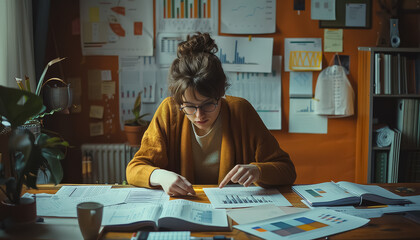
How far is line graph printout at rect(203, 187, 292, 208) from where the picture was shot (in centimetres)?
140

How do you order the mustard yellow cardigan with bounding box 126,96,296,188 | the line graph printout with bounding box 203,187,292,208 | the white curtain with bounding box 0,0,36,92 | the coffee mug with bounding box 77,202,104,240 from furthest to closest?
the white curtain with bounding box 0,0,36,92 → the mustard yellow cardigan with bounding box 126,96,296,188 → the line graph printout with bounding box 203,187,292,208 → the coffee mug with bounding box 77,202,104,240

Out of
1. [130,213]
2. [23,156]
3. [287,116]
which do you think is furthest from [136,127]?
[23,156]

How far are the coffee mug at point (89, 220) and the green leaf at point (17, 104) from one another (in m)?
0.31

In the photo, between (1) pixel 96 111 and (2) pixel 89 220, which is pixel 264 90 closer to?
(1) pixel 96 111

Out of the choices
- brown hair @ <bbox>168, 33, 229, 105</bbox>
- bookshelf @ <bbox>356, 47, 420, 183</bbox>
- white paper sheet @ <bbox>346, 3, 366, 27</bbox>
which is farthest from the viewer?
white paper sheet @ <bbox>346, 3, 366, 27</bbox>

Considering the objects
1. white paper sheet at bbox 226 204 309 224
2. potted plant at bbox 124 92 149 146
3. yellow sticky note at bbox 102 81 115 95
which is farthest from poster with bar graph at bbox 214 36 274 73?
white paper sheet at bbox 226 204 309 224

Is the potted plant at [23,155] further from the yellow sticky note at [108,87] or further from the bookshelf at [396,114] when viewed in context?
the bookshelf at [396,114]

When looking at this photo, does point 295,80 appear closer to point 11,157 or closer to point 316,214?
point 316,214

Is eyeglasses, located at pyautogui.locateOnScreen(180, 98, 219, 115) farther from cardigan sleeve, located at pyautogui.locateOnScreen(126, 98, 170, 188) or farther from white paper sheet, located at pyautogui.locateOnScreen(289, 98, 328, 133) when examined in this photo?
white paper sheet, located at pyautogui.locateOnScreen(289, 98, 328, 133)

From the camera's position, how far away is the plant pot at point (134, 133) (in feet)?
9.82

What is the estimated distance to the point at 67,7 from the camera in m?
3.15

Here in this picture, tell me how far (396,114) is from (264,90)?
1.00m

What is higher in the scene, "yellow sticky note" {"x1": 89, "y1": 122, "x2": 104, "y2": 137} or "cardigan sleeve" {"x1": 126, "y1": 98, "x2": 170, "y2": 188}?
"cardigan sleeve" {"x1": 126, "y1": 98, "x2": 170, "y2": 188}

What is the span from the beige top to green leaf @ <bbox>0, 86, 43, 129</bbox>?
0.84 m
